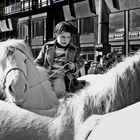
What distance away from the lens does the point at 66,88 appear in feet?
12.7

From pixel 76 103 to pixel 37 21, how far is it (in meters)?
23.0

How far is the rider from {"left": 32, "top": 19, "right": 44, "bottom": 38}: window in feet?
66.6

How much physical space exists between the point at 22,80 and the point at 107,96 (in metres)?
0.93

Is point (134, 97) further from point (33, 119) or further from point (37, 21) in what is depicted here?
point (37, 21)

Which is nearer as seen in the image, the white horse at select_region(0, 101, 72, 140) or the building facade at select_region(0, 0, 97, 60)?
the white horse at select_region(0, 101, 72, 140)

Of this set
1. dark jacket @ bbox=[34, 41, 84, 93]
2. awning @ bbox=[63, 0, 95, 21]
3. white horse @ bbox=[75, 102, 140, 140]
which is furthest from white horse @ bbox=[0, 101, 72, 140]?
awning @ bbox=[63, 0, 95, 21]

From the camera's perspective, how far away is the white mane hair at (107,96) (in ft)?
5.06

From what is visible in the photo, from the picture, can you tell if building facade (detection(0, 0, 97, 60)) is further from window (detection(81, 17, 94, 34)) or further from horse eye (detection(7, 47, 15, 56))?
horse eye (detection(7, 47, 15, 56))

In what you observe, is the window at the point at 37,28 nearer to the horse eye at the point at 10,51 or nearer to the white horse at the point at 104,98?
the horse eye at the point at 10,51

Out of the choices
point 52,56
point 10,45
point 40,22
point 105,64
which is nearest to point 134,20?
point 40,22

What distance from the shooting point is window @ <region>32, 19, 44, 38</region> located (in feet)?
79.4

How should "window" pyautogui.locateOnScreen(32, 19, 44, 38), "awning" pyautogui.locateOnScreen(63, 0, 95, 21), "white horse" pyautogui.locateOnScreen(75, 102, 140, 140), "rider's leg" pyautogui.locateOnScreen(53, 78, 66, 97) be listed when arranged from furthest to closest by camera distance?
1. "window" pyautogui.locateOnScreen(32, 19, 44, 38)
2. "awning" pyautogui.locateOnScreen(63, 0, 95, 21)
3. "rider's leg" pyautogui.locateOnScreen(53, 78, 66, 97)
4. "white horse" pyautogui.locateOnScreen(75, 102, 140, 140)

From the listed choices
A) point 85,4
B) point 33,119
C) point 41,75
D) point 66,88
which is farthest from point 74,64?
point 85,4

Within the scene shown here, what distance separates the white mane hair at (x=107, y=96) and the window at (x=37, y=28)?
2266 centimetres
